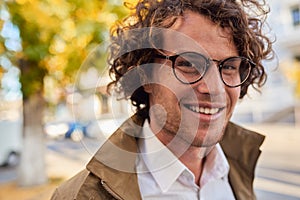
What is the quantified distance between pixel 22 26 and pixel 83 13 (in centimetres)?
135

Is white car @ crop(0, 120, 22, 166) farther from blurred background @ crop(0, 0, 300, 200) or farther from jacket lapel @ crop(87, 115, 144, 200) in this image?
jacket lapel @ crop(87, 115, 144, 200)

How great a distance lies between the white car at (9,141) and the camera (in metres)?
8.51

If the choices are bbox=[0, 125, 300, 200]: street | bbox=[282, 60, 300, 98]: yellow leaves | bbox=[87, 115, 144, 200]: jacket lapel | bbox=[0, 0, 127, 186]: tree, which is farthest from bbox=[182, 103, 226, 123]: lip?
bbox=[282, 60, 300, 98]: yellow leaves

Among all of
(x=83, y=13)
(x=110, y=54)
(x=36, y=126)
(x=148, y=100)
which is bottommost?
(x=36, y=126)

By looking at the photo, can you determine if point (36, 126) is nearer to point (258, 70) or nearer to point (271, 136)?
point (258, 70)

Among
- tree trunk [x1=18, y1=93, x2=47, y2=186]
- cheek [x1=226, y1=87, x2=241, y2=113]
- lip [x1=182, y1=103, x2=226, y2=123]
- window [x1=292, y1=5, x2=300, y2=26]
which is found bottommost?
tree trunk [x1=18, y1=93, x2=47, y2=186]

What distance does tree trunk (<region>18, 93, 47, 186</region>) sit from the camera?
530 cm

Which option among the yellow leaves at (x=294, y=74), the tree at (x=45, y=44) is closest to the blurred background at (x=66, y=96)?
the tree at (x=45, y=44)

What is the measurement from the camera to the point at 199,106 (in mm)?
839

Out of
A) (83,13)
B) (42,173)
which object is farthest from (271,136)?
(83,13)

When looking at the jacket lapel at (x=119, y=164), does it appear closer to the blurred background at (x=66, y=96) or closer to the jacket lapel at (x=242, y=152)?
the blurred background at (x=66, y=96)

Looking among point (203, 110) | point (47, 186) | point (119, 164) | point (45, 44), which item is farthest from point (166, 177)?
point (47, 186)

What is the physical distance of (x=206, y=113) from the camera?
85 cm

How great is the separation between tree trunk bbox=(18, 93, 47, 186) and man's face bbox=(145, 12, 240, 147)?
490 cm
